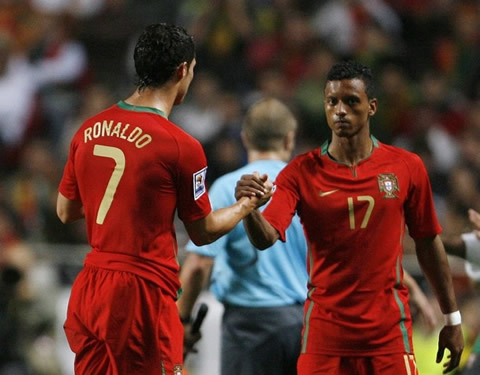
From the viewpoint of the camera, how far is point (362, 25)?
10.9 metres

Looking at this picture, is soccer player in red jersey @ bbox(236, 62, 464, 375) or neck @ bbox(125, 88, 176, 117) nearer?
neck @ bbox(125, 88, 176, 117)

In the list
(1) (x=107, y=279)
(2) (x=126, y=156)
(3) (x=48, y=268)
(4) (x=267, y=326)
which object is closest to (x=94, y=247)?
(1) (x=107, y=279)

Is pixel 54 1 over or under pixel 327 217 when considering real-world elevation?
over

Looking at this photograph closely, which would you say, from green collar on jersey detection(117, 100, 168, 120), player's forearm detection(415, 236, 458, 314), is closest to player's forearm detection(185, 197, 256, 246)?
green collar on jersey detection(117, 100, 168, 120)

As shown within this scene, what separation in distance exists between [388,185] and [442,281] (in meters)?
0.54

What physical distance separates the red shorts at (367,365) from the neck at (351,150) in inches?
34.9

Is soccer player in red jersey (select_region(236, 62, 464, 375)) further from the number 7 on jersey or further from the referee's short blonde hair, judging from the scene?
the referee's short blonde hair

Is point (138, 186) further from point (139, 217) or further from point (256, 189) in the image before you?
point (256, 189)

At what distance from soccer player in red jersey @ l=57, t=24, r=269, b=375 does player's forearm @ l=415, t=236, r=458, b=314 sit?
993 millimetres

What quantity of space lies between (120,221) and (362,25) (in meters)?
7.41

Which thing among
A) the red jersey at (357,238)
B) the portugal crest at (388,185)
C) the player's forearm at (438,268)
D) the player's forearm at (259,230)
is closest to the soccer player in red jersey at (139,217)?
the player's forearm at (259,230)

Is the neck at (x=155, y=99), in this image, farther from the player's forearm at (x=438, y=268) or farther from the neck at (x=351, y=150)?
the player's forearm at (x=438, y=268)

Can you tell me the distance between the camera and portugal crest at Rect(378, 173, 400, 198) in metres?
4.31

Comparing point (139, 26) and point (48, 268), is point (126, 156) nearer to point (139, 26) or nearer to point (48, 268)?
point (48, 268)
